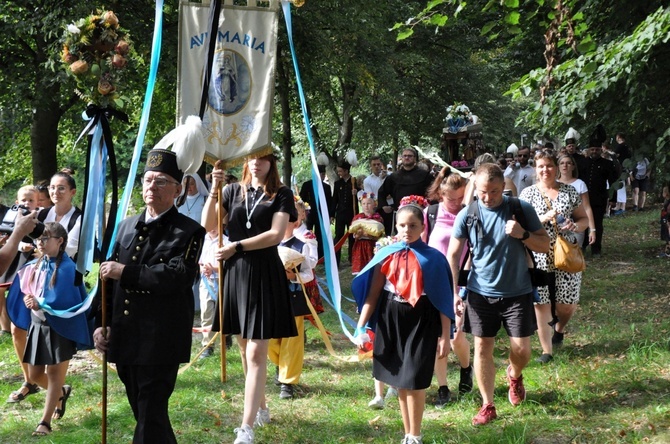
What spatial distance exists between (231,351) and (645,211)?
17528 millimetres

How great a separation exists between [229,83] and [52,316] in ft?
7.43

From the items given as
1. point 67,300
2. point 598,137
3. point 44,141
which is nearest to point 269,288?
point 67,300

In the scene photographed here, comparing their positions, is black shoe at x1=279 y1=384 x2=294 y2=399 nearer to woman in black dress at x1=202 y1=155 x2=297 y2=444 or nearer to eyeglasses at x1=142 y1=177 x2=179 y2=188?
woman in black dress at x1=202 y1=155 x2=297 y2=444

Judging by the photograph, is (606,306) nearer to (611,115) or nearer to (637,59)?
(611,115)

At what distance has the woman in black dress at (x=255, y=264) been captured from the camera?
5859 mm

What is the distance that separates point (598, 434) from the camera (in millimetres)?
5812

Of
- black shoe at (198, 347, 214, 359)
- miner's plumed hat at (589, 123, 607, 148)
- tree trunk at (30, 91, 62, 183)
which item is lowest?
black shoe at (198, 347, 214, 359)

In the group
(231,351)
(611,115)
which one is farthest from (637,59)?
(231,351)

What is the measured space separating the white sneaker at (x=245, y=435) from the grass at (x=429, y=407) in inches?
15.4

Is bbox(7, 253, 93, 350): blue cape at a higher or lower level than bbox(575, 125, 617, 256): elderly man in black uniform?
lower

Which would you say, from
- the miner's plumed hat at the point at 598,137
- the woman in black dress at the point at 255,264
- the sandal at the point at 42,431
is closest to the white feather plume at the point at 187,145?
the woman in black dress at the point at 255,264

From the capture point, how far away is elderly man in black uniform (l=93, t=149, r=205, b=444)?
4613 mm

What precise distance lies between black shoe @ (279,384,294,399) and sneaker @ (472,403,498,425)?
173 centimetres

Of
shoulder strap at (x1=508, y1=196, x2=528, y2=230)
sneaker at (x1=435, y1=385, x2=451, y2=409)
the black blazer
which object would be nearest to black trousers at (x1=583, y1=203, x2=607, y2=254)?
sneaker at (x1=435, y1=385, x2=451, y2=409)
